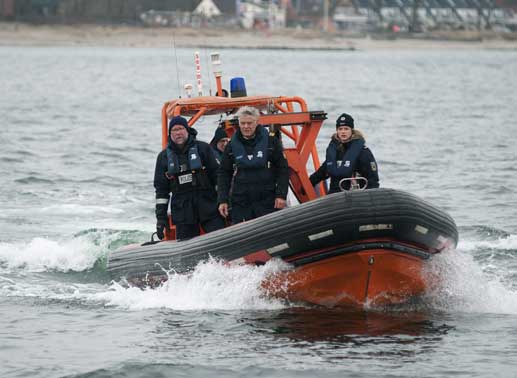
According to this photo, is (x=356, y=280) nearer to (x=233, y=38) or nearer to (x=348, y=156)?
(x=348, y=156)

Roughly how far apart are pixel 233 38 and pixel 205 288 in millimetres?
92929

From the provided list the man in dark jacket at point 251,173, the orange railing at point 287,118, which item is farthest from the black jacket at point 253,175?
the orange railing at point 287,118

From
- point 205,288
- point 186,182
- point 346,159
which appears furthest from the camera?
point 186,182

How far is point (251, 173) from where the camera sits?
9523 millimetres

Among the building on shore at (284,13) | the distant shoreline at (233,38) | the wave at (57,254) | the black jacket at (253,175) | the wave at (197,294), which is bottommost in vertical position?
the distant shoreline at (233,38)

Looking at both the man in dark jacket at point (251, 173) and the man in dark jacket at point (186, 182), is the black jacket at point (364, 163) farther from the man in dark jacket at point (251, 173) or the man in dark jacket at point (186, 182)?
the man in dark jacket at point (186, 182)

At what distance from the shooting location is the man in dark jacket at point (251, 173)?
945cm

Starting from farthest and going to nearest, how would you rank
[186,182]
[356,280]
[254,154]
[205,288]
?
1. [186,182]
2. [205,288]
3. [254,154]
4. [356,280]

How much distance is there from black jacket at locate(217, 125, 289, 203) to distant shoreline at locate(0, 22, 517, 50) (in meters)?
74.5

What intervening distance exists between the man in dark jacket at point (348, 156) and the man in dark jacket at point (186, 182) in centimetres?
99

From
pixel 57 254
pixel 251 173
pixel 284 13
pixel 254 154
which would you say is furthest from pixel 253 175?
pixel 284 13

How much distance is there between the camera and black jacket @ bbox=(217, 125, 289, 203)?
31.2 feet

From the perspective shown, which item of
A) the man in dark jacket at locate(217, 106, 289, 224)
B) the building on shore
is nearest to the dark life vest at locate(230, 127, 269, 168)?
the man in dark jacket at locate(217, 106, 289, 224)

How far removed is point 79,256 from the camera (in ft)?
40.9
